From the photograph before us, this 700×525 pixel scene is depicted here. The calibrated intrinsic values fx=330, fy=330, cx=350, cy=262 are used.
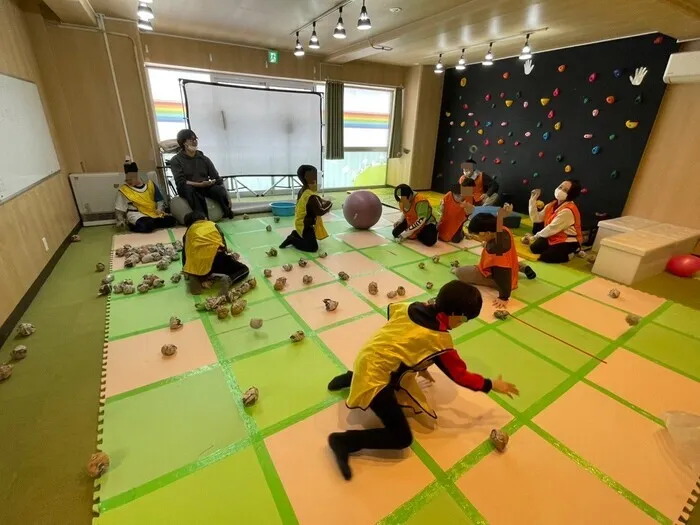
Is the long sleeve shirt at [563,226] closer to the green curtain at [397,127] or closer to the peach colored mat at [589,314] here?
the peach colored mat at [589,314]

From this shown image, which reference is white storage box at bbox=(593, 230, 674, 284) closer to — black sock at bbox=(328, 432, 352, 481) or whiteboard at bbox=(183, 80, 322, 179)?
black sock at bbox=(328, 432, 352, 481)

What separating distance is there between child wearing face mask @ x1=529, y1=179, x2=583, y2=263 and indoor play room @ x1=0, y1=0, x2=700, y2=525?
3 cm

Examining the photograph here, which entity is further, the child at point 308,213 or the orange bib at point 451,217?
the orange bib at point 451,217

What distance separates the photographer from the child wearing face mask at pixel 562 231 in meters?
3.89

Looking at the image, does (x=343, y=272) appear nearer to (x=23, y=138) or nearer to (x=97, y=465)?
(x=97, y=465)

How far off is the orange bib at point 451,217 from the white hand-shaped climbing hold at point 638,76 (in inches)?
113

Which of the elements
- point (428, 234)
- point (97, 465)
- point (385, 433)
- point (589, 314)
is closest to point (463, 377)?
point (385, 433)

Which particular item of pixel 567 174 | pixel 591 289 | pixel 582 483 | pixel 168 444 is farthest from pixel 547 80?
pixel 168 444

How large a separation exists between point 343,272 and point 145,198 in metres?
3.32

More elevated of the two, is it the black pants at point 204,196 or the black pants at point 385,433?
the black pants at point 204,196

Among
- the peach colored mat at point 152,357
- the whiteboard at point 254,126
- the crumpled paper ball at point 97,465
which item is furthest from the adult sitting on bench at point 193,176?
the crumpled paper ball at point 97,465

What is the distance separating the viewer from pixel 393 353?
1482 mm

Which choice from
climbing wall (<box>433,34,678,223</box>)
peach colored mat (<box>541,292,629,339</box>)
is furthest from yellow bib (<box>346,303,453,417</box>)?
climbing wall (<box>433,34,678,223</box>)

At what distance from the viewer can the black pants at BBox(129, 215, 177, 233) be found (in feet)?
14.9
